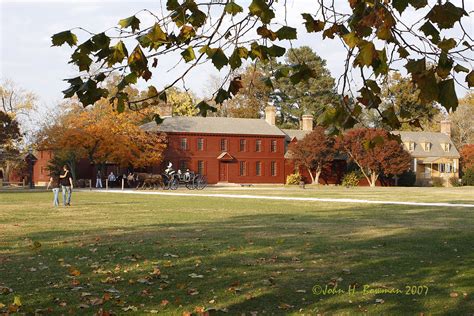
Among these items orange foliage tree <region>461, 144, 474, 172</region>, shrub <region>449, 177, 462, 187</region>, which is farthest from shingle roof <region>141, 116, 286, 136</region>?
orange foliage tree <region>461, 144, 474, 172</region>

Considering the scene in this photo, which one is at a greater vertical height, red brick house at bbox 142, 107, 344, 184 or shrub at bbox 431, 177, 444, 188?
red brick house at bbox 142, 107, 344, 184

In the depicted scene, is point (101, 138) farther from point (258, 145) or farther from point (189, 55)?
point (189, 55)

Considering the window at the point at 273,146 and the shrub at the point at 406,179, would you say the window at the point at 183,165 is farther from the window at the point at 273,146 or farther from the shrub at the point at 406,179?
the shrub at the point at 406,179

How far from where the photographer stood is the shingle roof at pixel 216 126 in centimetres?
6519

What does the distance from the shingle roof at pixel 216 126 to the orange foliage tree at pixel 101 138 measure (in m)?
6.21

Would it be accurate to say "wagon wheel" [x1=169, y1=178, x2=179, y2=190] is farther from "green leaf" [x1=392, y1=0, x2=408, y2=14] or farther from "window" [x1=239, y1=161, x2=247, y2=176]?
"green leaf" [x1=392, y1=0, x2=408, y2=14]

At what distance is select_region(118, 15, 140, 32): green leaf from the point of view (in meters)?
4.49

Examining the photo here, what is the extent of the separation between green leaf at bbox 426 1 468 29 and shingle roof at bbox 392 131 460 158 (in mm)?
73684

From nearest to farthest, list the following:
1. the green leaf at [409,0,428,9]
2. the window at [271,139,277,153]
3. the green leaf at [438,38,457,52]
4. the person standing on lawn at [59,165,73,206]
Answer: the green leaf at [409,0,428,9]
the green leaf at [438,38,457,52]
the person standing on lawn at [59,165,73,206]
the window at [271,139,277,153]

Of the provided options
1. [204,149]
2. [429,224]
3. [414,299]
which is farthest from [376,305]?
[204,149]

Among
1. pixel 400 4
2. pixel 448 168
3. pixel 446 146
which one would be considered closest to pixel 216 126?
pixel 448 168

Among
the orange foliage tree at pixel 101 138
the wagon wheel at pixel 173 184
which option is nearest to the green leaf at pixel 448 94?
the wagon wheel at pixel 173 184

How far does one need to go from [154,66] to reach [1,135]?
50.9m

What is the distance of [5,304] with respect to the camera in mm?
6793
